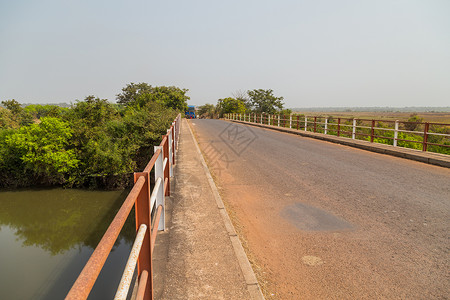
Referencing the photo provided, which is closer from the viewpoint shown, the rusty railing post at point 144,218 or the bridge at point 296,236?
the rusty railing post at point 144,218

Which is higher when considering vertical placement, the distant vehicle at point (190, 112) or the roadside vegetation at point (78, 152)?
the distant vehicle at point (190, 112)

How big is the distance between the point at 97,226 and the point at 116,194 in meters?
4.49

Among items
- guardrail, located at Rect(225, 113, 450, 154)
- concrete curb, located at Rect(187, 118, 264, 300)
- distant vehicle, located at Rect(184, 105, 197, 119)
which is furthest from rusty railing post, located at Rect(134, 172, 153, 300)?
distant vehicle, located at Rect(184, 105, 197, 119)

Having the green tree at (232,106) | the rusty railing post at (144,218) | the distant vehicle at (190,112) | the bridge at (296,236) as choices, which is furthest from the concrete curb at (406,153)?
the distant vehicle at (190,112)

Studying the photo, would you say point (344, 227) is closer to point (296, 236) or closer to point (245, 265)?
point (296, 236)

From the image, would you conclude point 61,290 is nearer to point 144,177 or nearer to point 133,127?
point 144,177

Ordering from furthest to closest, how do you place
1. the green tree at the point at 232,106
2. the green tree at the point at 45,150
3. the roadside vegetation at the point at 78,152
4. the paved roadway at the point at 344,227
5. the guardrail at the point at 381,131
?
the green tree at the point at 232,106, the green tree at the point at 45,150, the roadside vegetation at the point at 78,152, the guardrail at the point at 381,131, the paved roadway at the point at 344,227

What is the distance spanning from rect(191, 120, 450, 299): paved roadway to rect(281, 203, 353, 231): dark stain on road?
0.02 metres

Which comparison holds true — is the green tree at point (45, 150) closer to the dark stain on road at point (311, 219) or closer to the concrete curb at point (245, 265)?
the dark stain on road at point (311, 219)

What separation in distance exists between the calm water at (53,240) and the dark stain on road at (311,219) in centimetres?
617

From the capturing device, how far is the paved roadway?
3336mm

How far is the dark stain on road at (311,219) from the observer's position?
4.89 m

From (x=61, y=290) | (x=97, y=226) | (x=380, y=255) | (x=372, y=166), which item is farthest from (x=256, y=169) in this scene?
(x=97, y=226)

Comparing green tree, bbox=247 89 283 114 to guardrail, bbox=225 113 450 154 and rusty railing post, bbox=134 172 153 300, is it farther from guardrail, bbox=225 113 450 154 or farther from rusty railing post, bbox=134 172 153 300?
rusty railing post, bbox=134 172 153 300
